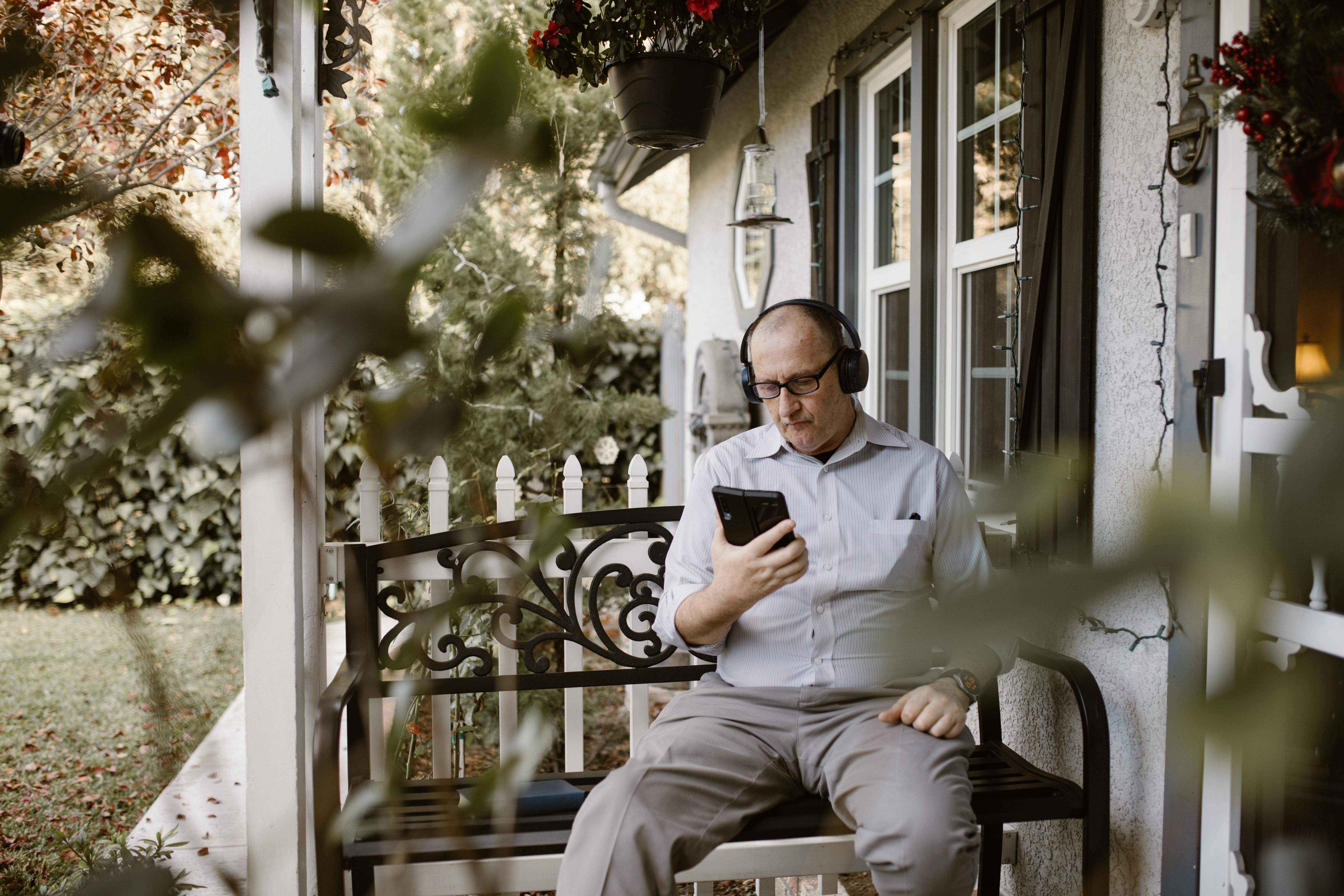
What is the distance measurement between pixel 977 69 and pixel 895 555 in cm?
144

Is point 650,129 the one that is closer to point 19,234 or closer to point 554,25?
point 554,25

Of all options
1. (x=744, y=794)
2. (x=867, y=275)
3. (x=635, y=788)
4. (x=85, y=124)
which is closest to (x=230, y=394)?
(x=635, y=788)

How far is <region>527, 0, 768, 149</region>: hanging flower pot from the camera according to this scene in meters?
2.50

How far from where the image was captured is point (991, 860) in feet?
7.27

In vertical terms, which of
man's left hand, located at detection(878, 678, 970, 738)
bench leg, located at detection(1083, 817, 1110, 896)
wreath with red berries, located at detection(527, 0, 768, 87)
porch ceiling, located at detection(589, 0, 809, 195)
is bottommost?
bench leg, located at detection(1083, 817, 1110, 896)

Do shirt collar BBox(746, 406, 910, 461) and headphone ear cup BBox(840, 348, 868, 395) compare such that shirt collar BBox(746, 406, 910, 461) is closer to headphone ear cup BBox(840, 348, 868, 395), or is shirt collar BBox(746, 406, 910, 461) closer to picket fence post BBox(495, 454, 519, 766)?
headphone ear cup BBox(840, 348, 868, 395)

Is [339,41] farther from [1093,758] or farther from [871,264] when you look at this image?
[871,264]

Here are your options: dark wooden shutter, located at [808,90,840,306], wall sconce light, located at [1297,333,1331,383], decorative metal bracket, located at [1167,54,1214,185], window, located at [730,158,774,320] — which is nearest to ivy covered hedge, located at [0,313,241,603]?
wall sconce light, located at [1297,333,1331,383]

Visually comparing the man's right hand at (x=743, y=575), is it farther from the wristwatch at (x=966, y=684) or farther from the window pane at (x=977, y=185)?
the window pane at (x=977, y=185)

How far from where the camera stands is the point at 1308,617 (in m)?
0.62

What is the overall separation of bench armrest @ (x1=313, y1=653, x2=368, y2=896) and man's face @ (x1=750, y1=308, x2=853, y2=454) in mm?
955

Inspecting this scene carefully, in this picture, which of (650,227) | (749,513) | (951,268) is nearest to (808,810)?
(749,513)

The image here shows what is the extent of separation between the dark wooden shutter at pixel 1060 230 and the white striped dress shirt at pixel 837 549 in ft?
0.83

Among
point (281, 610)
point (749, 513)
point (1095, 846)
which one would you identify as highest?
point (749, 513)
